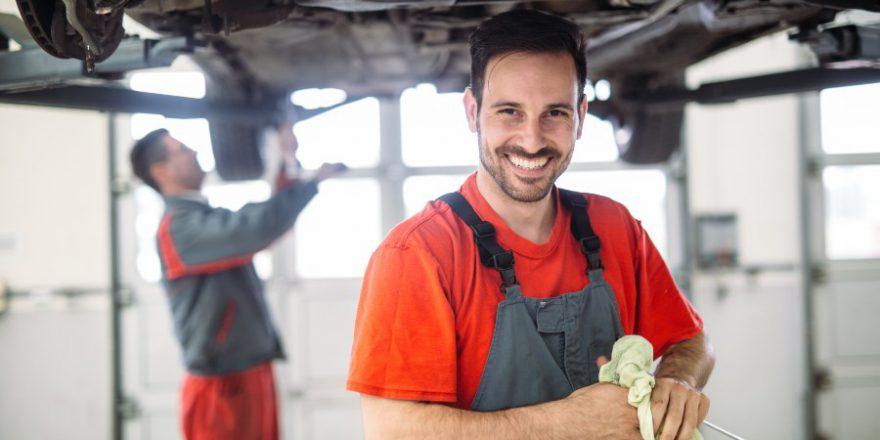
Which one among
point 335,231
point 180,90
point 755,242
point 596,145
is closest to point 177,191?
point 335,231

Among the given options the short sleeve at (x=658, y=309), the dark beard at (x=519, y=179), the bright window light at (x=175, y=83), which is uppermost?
the bright window light at (x=175, y=83)

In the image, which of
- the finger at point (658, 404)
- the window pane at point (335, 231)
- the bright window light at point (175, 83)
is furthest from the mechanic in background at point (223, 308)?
the finger at point (658, 404)

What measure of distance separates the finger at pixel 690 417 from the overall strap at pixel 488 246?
38 cm

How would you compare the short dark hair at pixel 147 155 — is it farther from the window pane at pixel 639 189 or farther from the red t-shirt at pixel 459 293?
the window pane at pixel 639 189

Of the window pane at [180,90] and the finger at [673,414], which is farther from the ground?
the window pane at [180,90]

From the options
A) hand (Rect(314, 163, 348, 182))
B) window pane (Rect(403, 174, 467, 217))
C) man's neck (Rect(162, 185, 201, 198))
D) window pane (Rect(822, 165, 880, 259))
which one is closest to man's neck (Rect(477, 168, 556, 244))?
hand (Rect(314, 163, 348, 182))

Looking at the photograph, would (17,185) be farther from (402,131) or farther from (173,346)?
(402,131)

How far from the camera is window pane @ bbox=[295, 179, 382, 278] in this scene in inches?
157

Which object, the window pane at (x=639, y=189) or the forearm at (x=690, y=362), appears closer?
the forearm at (x=690, y=362)

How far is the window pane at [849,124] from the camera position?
407cm

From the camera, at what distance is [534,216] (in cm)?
136

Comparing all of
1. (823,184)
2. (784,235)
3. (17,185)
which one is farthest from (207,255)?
(823,184)

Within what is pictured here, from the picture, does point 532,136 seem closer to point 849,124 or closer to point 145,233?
point 145,233

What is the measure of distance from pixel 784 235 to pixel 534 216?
336 cm
